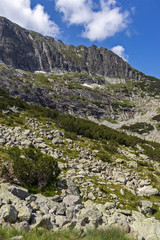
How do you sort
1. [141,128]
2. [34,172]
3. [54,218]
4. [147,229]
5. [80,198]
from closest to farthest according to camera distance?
1. [147,229]
2. [54,218]
3. [80,198]
4. [34,172]
5. [141,128]

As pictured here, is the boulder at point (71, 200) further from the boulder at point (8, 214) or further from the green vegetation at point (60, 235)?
the boulder at point (8, 214)

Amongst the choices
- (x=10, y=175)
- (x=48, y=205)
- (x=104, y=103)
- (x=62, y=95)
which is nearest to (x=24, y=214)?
(x=48, y=205)

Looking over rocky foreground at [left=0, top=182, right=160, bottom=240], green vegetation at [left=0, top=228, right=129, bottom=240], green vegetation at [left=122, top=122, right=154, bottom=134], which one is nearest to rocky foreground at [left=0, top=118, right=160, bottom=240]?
rocky foreground at [left=0, top=182, right=160, bottom=240]

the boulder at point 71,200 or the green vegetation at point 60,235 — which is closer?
the green vegetation at point 60,235

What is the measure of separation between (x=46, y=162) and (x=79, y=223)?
18.1 ft

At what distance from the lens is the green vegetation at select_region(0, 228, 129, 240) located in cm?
366

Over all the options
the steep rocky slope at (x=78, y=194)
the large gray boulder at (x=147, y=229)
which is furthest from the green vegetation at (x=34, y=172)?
the large gray boulder at (x=147, y=229)

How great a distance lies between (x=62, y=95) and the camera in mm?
140250

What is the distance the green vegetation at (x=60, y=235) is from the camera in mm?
3656

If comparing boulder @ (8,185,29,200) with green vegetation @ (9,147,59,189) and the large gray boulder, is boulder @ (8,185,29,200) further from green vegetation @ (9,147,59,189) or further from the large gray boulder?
the large gray boulder

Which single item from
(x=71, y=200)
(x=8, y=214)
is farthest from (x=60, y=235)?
(x=71, y=200)

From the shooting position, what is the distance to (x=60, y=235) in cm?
409

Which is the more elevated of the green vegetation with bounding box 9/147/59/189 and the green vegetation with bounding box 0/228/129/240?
the green vegetation with bounding box 0/228/129/240

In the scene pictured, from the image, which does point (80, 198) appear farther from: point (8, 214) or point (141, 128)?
point (141, 128)
